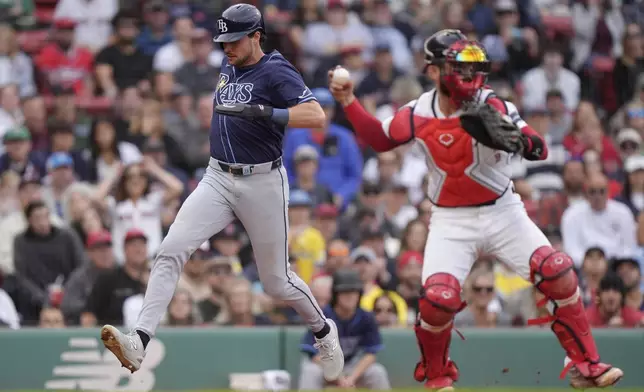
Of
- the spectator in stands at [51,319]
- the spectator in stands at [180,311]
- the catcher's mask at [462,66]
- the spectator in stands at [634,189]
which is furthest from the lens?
the spectator in stands at [634,189]

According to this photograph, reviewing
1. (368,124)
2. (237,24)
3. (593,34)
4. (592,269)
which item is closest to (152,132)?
(592,269)

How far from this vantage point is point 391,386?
1061cm

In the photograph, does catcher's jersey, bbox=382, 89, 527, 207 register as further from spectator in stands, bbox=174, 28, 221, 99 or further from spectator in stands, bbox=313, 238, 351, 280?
spectator in stands, bbox=174, 28, 221, 99

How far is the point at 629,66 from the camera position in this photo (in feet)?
56.8

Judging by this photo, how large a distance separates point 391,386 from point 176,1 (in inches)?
316

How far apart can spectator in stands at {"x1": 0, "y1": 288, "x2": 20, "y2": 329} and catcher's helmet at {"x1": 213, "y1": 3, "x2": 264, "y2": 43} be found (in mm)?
4362

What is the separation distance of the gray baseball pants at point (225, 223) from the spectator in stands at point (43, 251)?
14.5 feet

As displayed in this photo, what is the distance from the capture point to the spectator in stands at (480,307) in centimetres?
1144

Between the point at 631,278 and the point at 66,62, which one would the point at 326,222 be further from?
the point at 66,62

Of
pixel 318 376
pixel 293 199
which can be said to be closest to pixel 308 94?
pixel 318 376

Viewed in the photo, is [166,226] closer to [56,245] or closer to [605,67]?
[56,245]

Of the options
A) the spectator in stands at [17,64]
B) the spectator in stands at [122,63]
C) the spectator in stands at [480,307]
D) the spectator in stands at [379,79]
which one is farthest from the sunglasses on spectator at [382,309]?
the spectator in stands at [17,64]

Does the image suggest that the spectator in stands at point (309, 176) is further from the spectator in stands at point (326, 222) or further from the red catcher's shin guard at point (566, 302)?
the red catcher's shin guard at point (566, 302)

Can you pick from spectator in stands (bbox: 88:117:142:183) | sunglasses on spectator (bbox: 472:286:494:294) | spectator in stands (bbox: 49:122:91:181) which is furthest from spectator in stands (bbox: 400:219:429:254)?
spectator in stands (bbox: 49:122:91:181)
